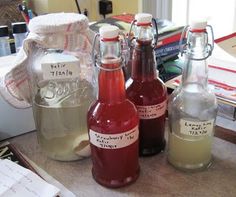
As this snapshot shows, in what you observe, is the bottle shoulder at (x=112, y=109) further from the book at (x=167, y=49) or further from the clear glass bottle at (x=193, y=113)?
the book at (x=167, y=49)

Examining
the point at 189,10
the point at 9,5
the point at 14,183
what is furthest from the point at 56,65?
the point at 189,10

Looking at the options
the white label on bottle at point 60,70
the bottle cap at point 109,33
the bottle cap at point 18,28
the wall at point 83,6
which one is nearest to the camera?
the bottle cap at point 109,33

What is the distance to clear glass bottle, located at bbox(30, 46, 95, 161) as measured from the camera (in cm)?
60

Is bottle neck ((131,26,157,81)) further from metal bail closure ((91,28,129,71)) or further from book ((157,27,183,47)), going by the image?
book ((157,27,183,47))

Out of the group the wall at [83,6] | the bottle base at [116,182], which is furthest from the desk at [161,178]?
the wall at [83,6]

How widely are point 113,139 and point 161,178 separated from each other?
12cm

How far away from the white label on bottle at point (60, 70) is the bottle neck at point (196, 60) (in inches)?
7.0

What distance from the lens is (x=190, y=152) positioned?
22.4 inches

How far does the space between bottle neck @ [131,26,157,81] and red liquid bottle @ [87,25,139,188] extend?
2.5 inches

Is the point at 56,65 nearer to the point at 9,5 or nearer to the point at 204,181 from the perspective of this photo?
the point at 204,181

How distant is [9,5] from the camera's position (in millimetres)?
1420

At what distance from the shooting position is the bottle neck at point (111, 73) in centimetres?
49

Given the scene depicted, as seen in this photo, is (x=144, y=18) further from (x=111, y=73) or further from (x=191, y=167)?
(x=191, y=167)

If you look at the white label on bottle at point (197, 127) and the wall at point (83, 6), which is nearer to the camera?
the white label on bottle at point (197, 127)
